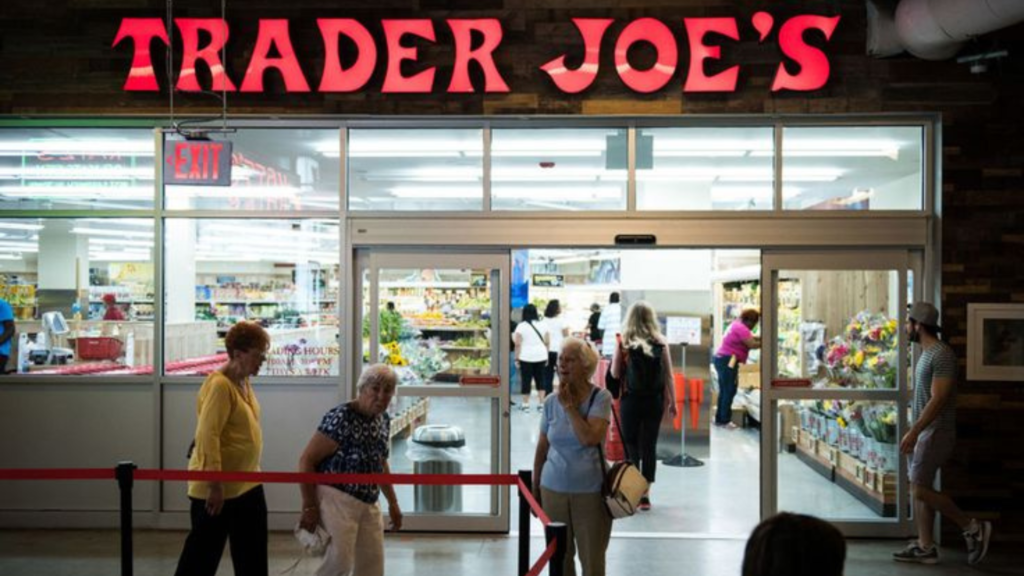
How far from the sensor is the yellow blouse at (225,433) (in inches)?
149

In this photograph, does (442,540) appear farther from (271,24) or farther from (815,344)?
(271,24)

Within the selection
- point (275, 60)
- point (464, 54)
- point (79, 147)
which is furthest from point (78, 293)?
point (464, 54)

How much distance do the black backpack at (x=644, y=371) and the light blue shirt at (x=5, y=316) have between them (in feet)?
15.3

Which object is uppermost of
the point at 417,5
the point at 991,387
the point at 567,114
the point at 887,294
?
the point at 417,5

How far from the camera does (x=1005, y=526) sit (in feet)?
19.4

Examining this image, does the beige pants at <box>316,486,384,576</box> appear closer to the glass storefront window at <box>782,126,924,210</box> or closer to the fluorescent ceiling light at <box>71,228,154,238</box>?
the fluorescent ceiling light at <box>71,228,154,238</box>

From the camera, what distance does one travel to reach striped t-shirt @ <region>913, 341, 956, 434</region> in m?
5.41

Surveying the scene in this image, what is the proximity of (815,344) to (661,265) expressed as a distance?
2.84 metres

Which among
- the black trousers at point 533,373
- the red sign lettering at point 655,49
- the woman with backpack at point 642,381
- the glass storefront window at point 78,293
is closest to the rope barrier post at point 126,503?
the glass storefront window at point 78,293

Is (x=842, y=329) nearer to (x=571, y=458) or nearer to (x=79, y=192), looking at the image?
(x=571, y=458)

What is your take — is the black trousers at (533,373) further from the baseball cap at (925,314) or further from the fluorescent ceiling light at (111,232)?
the baseball cap at (925,314)

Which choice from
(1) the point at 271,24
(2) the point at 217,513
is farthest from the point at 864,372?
(1) the point at 271,24

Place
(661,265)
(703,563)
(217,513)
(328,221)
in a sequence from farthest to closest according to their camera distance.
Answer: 1. (661,265)
2. (328,221)
3. (703,563)
4. (217,513)

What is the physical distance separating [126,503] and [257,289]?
2.45 m
